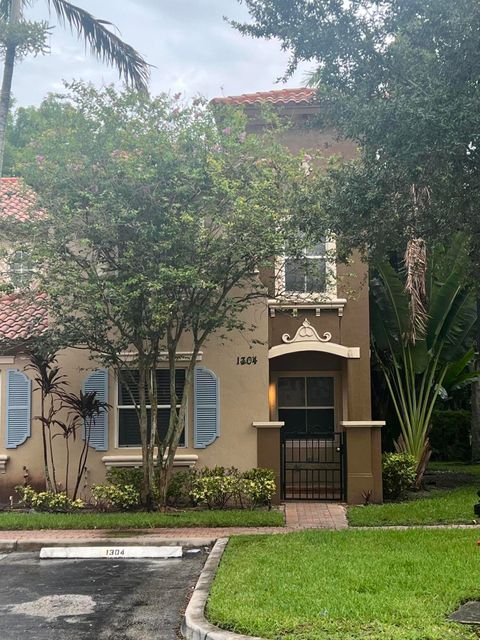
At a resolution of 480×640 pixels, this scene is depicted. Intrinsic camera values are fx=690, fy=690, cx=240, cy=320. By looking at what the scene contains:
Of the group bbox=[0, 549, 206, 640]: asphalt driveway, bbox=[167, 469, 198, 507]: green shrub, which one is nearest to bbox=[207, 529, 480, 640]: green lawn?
bbox=[0, 549, 206, 640]: asphalt driveway

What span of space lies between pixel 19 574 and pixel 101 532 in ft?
7.08

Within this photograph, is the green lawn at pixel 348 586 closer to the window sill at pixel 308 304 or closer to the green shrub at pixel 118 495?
the green shrub at pixel 118 495

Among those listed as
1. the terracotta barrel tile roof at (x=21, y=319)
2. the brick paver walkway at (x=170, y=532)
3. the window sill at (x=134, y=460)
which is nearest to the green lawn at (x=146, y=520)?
the brick paver walkway at (x=170, y=532)

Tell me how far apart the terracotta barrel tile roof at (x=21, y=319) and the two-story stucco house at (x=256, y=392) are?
0.05 m

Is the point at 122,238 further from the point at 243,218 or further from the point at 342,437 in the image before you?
the point at 342,437

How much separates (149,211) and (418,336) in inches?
248

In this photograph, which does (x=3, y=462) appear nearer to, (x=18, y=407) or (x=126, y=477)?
(x=18, y=407)

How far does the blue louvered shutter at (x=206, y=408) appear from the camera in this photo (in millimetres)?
13438

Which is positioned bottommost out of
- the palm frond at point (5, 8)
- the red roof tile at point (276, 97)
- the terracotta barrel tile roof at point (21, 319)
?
the terracotta barrel tile roof at point (21, 319)

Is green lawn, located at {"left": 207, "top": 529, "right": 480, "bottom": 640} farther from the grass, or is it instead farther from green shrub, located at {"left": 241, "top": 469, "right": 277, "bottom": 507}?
green shrub, located at {"left": 241, "top": 469, "right": 277, "bottom": 507}

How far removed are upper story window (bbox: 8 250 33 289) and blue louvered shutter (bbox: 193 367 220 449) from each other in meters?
3.67

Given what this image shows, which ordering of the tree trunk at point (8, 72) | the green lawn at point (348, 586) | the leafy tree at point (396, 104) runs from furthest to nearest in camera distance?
the tree trunk at point (8, 72), the leafy tree at point (396, 104), the green lawn at point (348, 586)

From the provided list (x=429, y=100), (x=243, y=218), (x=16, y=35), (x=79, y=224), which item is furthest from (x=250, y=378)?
(x=16, y=35)

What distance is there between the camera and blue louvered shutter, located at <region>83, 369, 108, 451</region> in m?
13.5
